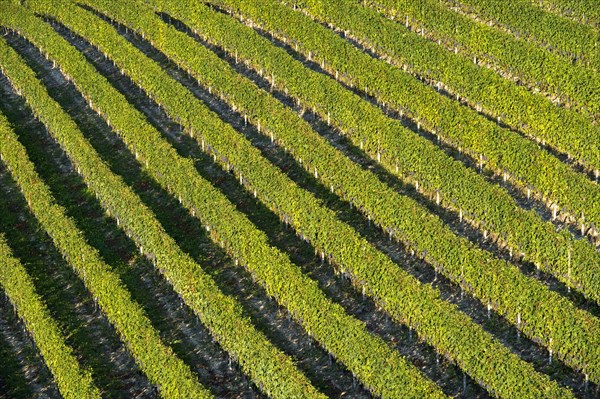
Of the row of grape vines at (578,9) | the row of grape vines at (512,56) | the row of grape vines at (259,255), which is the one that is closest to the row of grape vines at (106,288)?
the row of grape vines at (259,255)

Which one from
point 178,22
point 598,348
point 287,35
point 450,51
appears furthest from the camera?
point 178,22

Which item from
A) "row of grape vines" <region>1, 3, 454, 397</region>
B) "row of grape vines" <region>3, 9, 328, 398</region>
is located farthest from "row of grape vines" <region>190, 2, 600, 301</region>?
"row of grape vines" <region>3, 9, 328, 398</region>

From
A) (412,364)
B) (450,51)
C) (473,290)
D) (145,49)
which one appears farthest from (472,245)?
(145,49)

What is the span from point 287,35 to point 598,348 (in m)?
33.6

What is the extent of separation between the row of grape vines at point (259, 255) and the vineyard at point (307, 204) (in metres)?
0.11

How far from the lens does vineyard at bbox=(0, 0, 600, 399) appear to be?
4050cm

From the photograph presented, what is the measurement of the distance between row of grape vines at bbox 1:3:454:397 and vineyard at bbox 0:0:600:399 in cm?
11

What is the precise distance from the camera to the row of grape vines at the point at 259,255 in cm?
3866

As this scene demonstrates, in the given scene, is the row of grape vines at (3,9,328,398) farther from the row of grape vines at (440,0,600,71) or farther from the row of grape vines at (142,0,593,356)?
the row of grape vines at (440,0,600,71)

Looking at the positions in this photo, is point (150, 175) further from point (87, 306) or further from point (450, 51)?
point (450, 51)

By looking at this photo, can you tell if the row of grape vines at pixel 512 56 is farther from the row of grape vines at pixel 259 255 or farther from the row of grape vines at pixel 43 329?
the row of grape vines at pixel 43 329

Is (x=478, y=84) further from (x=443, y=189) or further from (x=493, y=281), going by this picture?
(x=493, y=281)

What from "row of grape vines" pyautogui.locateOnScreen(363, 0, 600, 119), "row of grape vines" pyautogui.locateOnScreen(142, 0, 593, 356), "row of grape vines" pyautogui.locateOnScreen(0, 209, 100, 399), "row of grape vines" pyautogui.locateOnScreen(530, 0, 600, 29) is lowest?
"row of grape vines" pyautogui.locateOnScreen(0, 209, 100, 399)

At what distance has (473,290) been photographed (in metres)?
43.4
